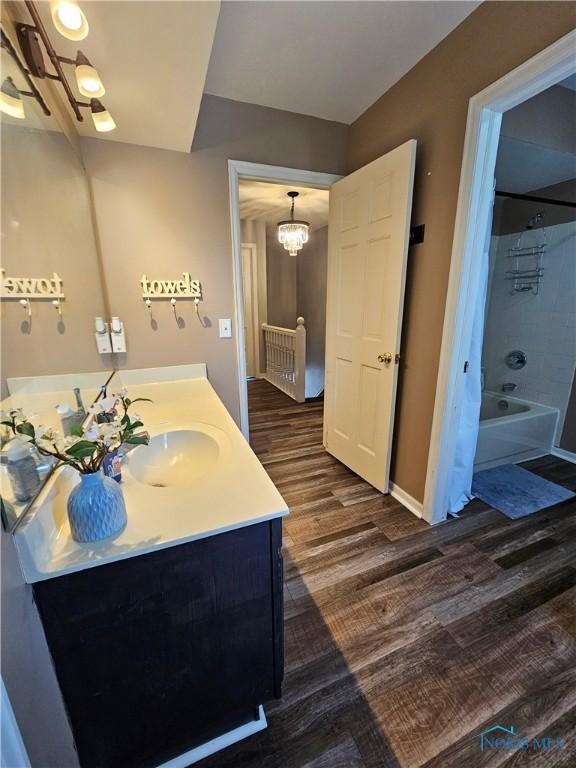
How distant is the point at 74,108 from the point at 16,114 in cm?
69

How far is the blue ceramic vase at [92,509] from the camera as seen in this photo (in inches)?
26.3

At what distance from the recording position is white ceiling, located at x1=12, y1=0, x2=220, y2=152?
2.85 feet

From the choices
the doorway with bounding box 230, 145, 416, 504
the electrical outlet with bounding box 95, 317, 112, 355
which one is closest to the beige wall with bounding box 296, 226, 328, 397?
the doorway with bounding box 230, 145, 416, 504

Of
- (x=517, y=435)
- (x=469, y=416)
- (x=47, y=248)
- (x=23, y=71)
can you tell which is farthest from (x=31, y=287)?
(x=517, y=435)

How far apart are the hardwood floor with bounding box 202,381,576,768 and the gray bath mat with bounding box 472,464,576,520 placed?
0.24 feet

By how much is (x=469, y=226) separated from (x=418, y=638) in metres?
1.83

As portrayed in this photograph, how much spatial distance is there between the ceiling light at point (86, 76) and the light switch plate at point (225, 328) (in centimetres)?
116

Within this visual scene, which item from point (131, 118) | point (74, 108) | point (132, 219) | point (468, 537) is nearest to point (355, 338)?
point (468, 537)

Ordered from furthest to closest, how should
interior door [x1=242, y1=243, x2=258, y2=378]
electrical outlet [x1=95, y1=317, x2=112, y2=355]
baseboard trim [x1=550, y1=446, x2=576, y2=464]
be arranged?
interior door [x1=242, y1=243, x2=258, y2=378] → baseboard trim [x1=550, y1=446, x2=576, y2=464] → electrical outlet [x1=95, y1=317, x2=112, y2=355]

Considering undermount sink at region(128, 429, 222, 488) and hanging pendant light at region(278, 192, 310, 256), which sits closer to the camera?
undermount sink at region(128, 429, 222, 488)

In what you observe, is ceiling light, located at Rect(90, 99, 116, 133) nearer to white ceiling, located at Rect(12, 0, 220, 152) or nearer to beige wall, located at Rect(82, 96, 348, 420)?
→ white ceiling, located at Rect(12, 0, 220, 152)

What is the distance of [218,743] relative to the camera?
0.95 m

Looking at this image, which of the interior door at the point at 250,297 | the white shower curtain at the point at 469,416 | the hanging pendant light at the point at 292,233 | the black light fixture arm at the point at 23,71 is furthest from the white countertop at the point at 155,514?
the interior door at the point at 250,297

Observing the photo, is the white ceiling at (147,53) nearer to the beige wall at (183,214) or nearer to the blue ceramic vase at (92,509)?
the beige wall at (183,214)
